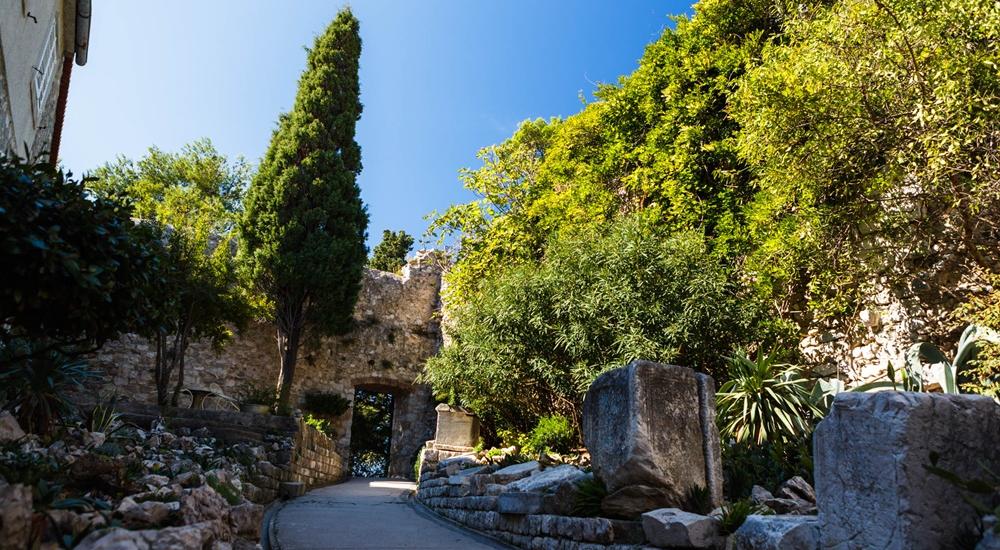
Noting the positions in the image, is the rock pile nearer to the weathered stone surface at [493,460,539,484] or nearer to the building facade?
the building facade

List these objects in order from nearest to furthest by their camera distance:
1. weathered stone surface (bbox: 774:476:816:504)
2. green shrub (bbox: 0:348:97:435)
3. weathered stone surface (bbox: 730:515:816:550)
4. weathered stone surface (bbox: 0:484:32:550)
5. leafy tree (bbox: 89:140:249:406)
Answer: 1. weathered stone surface (bbox: 0:484:32:550)
2. weathered stone surface (bbox: 730:515:816:550)
3. weathered stone surface (bbox: 774:476:816:504)
4. green shrub (bbox: 0:348:97:435)
5. leafy tree (bbox: 89:140:249:406)

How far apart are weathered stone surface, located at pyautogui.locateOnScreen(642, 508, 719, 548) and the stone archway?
50.6ft

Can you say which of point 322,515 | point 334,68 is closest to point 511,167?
point 334,68

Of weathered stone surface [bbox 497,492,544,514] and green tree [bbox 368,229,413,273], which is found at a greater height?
green tree [bbox 368,229,413,273]

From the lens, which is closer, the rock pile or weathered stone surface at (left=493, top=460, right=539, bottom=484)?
the rock pile

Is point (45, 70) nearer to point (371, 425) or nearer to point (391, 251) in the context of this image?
point (371, 425)

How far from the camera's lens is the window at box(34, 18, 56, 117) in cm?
832

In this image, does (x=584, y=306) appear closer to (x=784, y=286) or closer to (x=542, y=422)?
(x=542, y=422)

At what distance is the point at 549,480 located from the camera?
18.8 feet

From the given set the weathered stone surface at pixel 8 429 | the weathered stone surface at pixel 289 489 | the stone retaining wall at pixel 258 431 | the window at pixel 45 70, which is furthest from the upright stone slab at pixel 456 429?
the weathered stone surface at pixel 8 429

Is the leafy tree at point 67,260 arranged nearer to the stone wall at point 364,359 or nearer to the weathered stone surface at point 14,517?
the weathered stone surface at point 14,517

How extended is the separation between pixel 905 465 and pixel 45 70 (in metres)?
10.8

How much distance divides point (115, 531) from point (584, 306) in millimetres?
7202

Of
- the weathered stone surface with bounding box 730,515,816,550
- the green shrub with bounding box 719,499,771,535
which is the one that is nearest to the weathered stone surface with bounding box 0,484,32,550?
the weathered stone surface with bounding box 730,515,816,550
